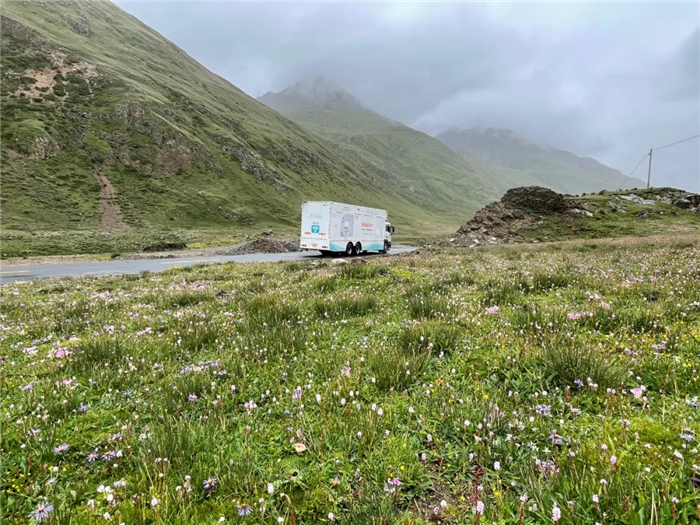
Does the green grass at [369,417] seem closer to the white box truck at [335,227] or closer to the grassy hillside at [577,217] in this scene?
the white box truck at [335,227]

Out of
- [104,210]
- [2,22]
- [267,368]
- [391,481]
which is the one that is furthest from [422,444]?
[2,22]

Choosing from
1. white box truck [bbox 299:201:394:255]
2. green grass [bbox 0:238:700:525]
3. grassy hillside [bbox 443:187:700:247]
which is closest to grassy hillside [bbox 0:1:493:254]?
white box truck [bbox 299:201:394:255]

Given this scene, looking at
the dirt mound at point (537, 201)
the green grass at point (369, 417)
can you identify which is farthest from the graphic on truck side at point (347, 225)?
the green grass at point (369, 417)

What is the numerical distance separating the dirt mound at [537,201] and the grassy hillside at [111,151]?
83.4 m

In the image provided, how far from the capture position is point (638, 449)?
2859mm

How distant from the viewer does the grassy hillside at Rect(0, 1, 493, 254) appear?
9388 centimetres

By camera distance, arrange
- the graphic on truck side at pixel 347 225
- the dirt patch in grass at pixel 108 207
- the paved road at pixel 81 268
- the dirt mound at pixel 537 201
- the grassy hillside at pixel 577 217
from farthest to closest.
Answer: the dirt patch in grass at pixel 108 207 → the dirt mound at pixel 537 201 → the graphic on truck side at pixel 347 225 → the grassy hillside at pixel 577 217 → the paved road at pixel 81 268

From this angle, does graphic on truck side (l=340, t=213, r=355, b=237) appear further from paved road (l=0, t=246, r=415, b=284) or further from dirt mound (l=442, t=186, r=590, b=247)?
dirt mound (l=442, t=186, r=590, b=247)

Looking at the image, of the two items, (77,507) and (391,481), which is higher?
(391,481)

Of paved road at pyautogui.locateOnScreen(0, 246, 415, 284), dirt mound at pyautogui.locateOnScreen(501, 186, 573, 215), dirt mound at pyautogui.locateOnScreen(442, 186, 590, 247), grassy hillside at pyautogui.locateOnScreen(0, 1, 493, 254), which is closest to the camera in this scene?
paved road at pyautogui.locateOnScreen(0, 246, 415, 284)

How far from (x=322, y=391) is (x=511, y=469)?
226 cm

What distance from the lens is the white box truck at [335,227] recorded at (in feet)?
134

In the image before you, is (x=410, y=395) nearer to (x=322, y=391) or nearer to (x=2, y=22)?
(x=322, y=391)

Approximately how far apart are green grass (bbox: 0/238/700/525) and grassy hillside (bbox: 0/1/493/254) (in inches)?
3614
